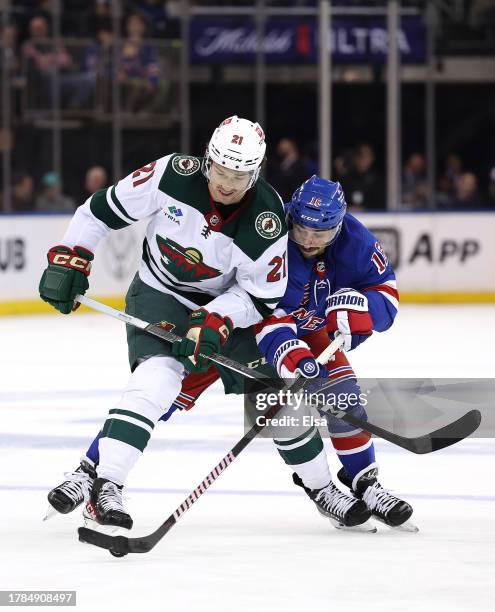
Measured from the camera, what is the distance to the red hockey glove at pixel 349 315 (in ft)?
12.6

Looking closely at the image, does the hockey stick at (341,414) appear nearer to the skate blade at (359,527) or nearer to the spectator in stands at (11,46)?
the skate blade at (359,527)

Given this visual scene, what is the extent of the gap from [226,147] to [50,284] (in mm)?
549

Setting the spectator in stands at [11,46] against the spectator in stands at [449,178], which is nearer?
the spectator in stands at [11,46]

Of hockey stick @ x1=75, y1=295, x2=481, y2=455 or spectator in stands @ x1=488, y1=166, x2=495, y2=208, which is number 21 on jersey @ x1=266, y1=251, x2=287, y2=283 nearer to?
hockey stick @ x1=75, y1=295, x2=481, y2=455

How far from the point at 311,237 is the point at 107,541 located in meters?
0.90

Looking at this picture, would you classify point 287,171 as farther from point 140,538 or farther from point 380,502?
point 140,538

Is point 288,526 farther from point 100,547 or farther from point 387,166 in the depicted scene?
point 387,166

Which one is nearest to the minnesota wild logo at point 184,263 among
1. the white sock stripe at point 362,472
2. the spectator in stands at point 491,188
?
the white sock stripe at point 362,472

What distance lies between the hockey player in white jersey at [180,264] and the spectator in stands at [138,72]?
7334 mm

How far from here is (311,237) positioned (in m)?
3.80

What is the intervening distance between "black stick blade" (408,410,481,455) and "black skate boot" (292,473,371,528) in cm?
29

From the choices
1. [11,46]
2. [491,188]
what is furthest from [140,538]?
[491,188]

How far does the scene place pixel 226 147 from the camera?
363 centimetres

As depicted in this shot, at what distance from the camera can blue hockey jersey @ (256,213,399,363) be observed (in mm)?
3869
